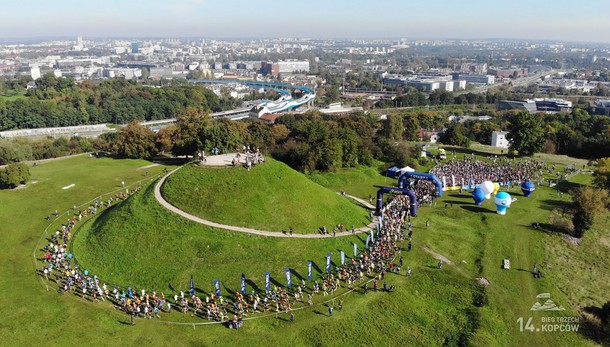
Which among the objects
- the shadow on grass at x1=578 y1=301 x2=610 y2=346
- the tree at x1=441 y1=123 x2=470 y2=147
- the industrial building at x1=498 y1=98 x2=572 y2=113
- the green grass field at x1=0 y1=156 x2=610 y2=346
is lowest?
the shadow on grass at x1=578 y1=301 x2=610 y2=346

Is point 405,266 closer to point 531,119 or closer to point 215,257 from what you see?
point 215,257

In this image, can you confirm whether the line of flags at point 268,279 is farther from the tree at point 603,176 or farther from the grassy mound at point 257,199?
the tree at point 603,176

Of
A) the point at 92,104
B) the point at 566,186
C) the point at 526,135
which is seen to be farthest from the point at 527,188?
the point at 92,104

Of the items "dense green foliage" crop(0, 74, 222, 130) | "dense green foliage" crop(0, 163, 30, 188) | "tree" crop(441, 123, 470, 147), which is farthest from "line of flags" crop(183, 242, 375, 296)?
"dense green foliage" crop(0, 74, 222, 130)

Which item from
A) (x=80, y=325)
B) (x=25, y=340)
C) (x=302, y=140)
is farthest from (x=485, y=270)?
(x=302, y=140)

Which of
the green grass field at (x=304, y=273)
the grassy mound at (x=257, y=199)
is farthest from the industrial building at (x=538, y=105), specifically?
the grassy mound at (x=257, y=199)

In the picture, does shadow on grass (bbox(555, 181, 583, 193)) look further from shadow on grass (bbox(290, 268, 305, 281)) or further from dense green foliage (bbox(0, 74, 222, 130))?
dense green foliage (bbox(0, 74, 222, 130))

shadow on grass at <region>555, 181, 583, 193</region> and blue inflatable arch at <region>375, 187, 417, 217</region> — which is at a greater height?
blue inflatable arch at <region>375, 187, 417, 217</region>
